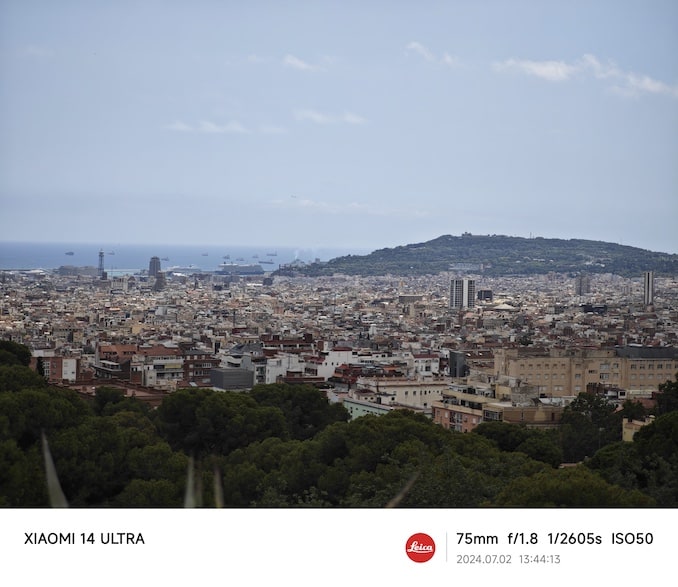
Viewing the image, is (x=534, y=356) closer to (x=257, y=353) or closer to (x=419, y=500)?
(x=257, y=353)

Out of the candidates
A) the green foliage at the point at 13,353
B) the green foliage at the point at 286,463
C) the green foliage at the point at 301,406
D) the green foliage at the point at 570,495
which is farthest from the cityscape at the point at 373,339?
the green foliage at the point at 570,495

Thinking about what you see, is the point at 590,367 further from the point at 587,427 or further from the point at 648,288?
the point at 648,288

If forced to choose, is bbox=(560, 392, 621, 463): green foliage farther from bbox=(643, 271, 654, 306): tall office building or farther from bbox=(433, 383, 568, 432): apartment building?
bbox=(643, 271, 654, 306): tall office building

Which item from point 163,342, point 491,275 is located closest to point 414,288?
point 491,275

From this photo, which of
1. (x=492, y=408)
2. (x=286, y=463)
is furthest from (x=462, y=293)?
(x=286, y=463)

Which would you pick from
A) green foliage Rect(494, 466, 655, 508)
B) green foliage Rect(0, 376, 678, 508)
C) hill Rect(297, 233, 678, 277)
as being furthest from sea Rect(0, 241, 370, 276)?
green foliage Rect(494, 466, 655, 508)
